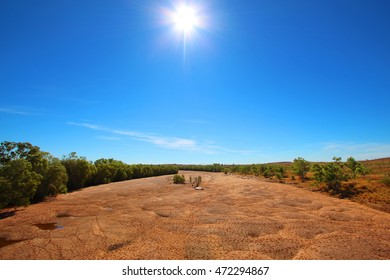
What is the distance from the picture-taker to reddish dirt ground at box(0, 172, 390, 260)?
23.8ft

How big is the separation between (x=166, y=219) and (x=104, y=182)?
25.4m

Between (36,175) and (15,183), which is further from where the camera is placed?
(36,175)

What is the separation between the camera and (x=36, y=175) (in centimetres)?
1555

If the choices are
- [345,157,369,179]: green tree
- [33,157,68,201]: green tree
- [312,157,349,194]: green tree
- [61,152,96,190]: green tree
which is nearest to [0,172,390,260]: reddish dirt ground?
[33,157,68,201]: green tree

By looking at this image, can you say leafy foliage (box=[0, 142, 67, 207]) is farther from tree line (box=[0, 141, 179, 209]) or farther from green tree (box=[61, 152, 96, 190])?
green tree (box=[61, 152, 96, 190])

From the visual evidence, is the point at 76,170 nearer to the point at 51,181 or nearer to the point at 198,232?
the point at 51,181

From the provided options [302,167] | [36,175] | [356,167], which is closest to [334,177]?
[356,167]

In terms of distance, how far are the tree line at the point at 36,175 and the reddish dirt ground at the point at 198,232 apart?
142cm

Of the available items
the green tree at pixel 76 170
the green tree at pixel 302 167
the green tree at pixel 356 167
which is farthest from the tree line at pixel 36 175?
the green tree at pixel 302 167

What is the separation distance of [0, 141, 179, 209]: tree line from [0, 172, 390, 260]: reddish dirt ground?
4.67ft

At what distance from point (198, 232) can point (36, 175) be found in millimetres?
13609
